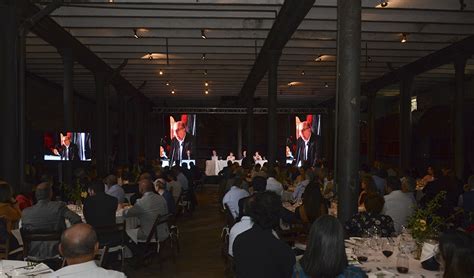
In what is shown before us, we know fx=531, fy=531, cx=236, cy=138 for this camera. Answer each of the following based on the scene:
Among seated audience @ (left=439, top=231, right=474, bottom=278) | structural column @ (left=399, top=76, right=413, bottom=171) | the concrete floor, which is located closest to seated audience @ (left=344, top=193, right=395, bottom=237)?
the concrete floor

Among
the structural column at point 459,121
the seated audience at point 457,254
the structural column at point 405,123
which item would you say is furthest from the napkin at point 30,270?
the structural column at point 405,123

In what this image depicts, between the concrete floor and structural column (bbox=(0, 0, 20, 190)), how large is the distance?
270 centimetres

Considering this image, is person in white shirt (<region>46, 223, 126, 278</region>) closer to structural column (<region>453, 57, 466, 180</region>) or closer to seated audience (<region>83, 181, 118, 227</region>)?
seated audience (<region>83, 181, 118, 227</region>)

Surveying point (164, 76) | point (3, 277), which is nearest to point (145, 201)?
point (3, 277)

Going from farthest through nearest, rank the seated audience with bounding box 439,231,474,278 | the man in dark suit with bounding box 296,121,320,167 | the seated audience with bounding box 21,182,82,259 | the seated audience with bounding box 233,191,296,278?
the man in dark suit with bounding box 296,121,320,167, the seated audience with bounding box 21,182,82,259, the seated audience with bounding box 233,191,296,278, the seated audience with bounding box 439,231,474,278

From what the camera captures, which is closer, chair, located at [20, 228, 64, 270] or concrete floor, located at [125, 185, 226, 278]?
chair, located at [20, 228, 64, 270]

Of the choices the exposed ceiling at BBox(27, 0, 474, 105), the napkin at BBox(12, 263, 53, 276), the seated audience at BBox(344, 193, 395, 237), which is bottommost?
the napkin at BBox(12, 263, 53, 276)

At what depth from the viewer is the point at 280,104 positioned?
29.7 m

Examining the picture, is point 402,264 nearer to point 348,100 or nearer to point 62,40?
point 348,100

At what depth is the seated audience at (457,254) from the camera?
277 centimetres

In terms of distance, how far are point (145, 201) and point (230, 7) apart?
450 centimetres

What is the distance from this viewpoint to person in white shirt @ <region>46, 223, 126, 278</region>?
272 cm

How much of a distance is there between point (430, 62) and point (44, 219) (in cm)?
1216

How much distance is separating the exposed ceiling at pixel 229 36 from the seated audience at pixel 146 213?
394cm
